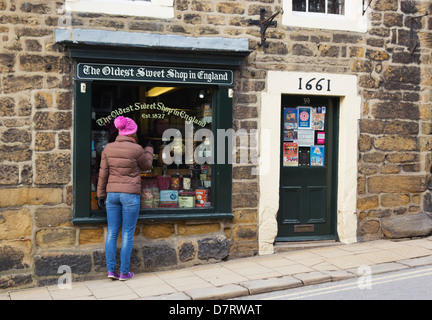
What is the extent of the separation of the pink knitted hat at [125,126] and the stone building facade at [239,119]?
1.92 ft

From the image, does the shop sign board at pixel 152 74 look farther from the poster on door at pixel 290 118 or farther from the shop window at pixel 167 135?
the poster on door at pixel 290 118

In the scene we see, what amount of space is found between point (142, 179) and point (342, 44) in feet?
11.7

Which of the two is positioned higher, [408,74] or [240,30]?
[240,30]

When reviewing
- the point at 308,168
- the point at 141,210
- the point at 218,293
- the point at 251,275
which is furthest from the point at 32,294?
the point at 308,168

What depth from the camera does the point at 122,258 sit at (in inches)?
243

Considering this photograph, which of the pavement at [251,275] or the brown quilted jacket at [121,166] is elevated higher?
the brown quilted jacket at [121,166]

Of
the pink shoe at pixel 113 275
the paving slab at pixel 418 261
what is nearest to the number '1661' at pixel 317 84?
the paving slab at pixel 418 261

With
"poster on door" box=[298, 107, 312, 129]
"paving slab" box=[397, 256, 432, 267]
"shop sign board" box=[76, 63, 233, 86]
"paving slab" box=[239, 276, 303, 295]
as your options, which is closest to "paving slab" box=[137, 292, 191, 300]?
"paving slab" box=[239, 276, 303, 295]

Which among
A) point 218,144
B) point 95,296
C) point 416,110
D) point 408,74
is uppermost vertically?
point 408,74

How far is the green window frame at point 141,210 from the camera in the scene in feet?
21.1

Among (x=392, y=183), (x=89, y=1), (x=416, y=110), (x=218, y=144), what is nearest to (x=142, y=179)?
(x=218, y=144)

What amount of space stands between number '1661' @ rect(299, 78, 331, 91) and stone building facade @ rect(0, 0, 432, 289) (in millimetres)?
16

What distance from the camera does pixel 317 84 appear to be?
7.44 m

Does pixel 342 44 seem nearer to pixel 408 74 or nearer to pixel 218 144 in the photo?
pixel 408 74
